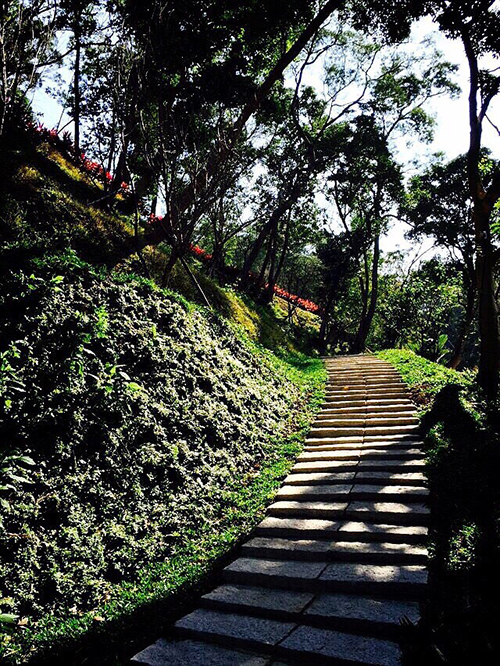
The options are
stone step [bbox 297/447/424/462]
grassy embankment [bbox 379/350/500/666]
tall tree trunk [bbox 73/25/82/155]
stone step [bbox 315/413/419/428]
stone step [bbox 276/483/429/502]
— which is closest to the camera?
grassy embankment [bbox 379/350/500/666]

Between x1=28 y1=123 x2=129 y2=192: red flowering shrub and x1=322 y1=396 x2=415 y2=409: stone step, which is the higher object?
x1=28 y1=123 x2=129 y2=192: red flowering shrub

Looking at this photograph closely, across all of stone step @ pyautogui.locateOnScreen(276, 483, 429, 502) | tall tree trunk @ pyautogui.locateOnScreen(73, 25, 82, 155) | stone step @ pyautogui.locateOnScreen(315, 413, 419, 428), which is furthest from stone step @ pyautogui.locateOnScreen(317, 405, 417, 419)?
tall tree trunk @ pyautogui.locateOnScreen(73, 25, 82, 155)

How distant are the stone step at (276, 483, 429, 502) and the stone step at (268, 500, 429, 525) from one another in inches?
3.0

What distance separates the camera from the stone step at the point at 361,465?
570 centimetres

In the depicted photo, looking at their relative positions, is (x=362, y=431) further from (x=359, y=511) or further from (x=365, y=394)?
(x=359, y=511)

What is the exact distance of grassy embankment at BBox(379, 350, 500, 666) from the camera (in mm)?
2558

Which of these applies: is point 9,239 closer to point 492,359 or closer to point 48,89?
point 492,359

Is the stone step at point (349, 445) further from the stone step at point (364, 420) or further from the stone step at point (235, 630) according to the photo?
the stone step at point (235, 630)

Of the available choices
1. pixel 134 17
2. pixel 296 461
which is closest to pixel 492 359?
pixel 296 461

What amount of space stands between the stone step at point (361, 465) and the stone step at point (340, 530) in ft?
4.18

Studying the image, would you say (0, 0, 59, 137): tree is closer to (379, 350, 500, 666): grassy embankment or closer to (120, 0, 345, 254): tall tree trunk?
(120, 0, 345, 254): tall tree trunk

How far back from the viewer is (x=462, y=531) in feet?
13.4

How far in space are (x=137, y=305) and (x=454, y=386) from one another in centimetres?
591

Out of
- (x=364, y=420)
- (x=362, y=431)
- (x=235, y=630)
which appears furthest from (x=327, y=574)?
(x=364, y=420)
